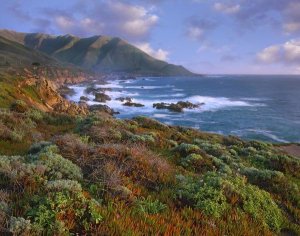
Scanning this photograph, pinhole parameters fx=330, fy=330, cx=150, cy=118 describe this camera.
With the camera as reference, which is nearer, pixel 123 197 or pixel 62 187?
pixel 62 187

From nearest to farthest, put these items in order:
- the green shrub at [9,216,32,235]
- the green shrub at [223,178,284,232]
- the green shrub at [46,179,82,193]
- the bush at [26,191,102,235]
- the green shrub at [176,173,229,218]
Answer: the green shrub at [9,216,32,235] → the bush at [26,191,102,235] → the green shrub at [46,179,82,193] → the green shrub at [176,173,229,218] → the green shrub at [223,178,284,232]

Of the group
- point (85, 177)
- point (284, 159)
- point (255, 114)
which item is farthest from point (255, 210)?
point (255, 114)

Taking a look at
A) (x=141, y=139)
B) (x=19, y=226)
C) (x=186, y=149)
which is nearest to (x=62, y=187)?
(x=19, y=226)

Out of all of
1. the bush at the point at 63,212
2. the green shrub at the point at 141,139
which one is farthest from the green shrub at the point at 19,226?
the green shrub at the point at 141,139

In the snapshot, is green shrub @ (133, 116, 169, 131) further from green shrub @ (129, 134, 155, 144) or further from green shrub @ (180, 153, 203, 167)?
green shrub @ (180, 153, 203, 167)

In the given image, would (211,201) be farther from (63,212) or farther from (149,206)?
(63,212)

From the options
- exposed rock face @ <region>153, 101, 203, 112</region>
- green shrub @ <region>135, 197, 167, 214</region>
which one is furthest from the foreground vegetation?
exposed rock face @ <region>153, 101, 203, 112</region>

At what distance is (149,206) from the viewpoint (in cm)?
604

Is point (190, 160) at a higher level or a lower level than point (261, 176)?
higher

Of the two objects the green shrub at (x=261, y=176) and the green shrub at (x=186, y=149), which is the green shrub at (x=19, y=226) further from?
the green shrub at (x=186, y=149)

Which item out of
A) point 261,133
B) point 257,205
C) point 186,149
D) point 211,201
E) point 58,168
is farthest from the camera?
point 261,133

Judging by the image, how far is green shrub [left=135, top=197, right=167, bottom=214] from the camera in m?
5.84

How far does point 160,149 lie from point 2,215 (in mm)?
9488

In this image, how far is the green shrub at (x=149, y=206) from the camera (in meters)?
5.84
